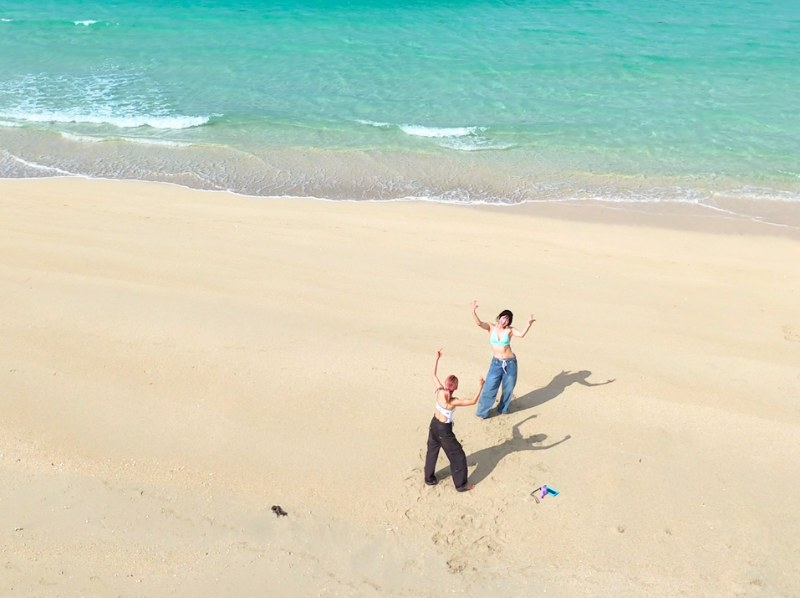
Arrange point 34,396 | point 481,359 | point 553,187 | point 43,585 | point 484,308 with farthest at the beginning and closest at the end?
point 553,187 → point 484,308 → point 481,359 → point 34,396 → point 43,585

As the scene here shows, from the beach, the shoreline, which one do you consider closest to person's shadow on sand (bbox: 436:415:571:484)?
the beach

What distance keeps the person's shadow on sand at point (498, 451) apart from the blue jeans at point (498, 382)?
0.34 meters

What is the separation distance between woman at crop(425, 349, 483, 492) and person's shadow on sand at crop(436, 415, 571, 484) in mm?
195

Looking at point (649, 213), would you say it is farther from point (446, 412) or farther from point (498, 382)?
point (446, 412)

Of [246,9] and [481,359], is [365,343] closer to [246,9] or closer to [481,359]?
[481,359]

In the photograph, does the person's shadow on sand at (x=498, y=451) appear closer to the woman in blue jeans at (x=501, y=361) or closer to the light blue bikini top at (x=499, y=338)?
the woman in blue jeans at (x=501, y=361)

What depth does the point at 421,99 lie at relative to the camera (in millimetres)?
19812

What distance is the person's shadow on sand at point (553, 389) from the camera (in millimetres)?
8078

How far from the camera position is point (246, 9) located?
28.7m

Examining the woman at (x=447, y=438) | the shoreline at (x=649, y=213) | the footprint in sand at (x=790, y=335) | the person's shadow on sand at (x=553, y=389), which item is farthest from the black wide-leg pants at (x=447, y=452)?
the shoreline at (x=649, y=213)

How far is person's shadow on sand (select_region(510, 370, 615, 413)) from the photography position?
808 centimetres

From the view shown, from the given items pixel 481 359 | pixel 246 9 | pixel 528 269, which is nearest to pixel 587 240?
pixel 528 269

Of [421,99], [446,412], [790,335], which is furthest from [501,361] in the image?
[421,99]

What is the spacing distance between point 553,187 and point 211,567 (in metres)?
11.0
